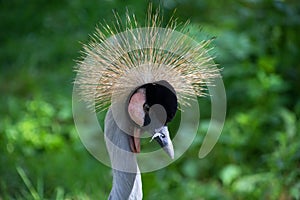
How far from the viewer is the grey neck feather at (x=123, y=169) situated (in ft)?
7.55

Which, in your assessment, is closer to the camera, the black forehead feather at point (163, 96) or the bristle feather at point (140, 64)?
the black forehead feather at point (163, 96)

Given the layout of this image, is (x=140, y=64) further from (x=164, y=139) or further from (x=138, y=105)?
(x=164, y=139)

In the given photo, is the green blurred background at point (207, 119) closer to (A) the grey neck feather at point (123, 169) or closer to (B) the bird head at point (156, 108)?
(A) the grey neck feather at point (123, 169)

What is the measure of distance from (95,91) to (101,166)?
1398mm

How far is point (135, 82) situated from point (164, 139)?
204 millimetres

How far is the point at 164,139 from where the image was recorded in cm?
218

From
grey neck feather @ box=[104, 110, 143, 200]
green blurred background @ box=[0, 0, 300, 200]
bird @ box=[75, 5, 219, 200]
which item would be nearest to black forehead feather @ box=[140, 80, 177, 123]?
bird @ box=[75, 5, 219, 200]

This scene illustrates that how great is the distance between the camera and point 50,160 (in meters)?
3.82

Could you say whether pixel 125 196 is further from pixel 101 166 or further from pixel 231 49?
pixel 231 49

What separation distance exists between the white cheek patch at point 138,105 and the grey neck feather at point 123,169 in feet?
0.38

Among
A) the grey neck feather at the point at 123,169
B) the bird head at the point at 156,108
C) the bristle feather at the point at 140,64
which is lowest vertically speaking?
the grey neck feather at the point at 123,169

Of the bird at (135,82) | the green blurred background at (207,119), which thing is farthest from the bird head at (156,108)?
the green blurred background at (207,119)

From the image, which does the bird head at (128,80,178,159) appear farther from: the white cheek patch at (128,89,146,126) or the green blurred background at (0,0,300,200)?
the green blurred background at (0,0,300,200)

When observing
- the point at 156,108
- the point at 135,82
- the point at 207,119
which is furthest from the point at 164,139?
the point at 207,119
